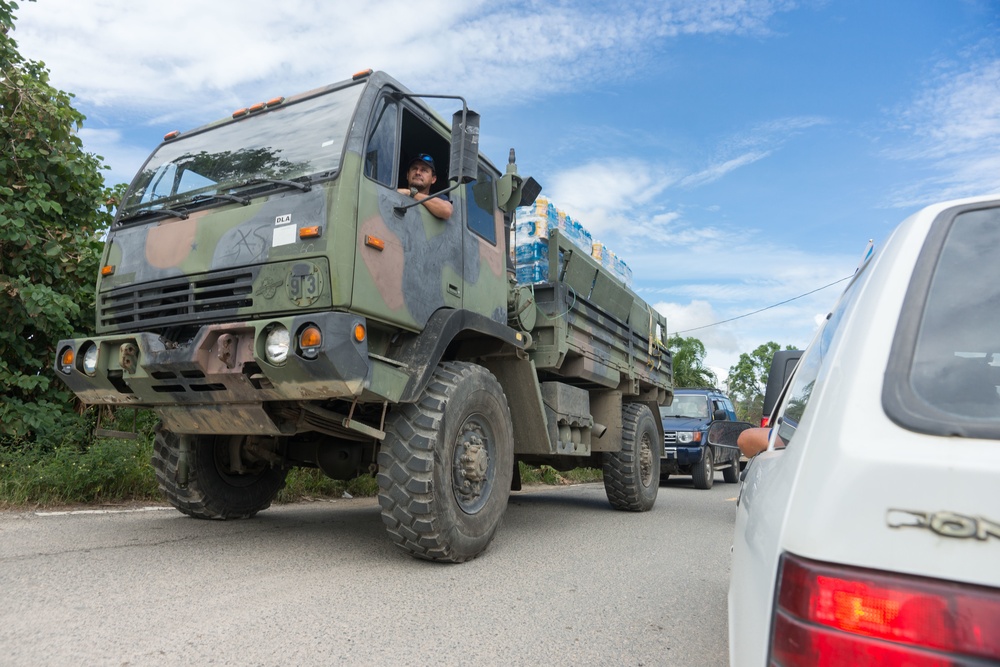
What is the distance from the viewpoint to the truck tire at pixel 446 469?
3.97 m

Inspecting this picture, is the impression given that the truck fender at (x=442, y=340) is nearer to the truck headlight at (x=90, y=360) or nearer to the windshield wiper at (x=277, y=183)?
the windshield wiper at (x=277, y=183)

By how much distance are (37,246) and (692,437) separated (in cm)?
1052

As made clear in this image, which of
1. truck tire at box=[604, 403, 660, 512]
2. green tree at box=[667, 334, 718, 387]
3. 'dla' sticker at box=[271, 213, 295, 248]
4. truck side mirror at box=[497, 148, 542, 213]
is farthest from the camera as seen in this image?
green tree at box=[667, 334, 718, 387]

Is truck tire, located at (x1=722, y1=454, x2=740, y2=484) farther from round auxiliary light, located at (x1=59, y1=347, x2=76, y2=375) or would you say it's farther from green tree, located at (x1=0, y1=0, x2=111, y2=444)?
round auxiliary light, located at (x1=59, y1=347, x2=76, y2=375)

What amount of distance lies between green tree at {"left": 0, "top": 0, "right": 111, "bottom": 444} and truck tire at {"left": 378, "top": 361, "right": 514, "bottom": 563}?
4.38 m

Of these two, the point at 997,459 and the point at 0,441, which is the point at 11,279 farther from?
the point at 997,459

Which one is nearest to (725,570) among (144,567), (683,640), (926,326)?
(683,640)

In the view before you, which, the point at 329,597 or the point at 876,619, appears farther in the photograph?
the point at 329,597

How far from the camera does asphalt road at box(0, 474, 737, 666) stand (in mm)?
2686

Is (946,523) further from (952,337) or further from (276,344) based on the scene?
(276,344)

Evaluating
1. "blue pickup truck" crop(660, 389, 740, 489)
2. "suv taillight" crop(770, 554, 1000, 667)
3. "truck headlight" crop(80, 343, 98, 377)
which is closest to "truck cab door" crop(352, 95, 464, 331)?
"truck headlight" crop(80, 343, 98, 377)

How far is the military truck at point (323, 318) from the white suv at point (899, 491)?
8.94 ft

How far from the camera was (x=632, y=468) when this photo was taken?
7516 mm

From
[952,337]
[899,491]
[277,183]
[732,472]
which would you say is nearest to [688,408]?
[732,472]
